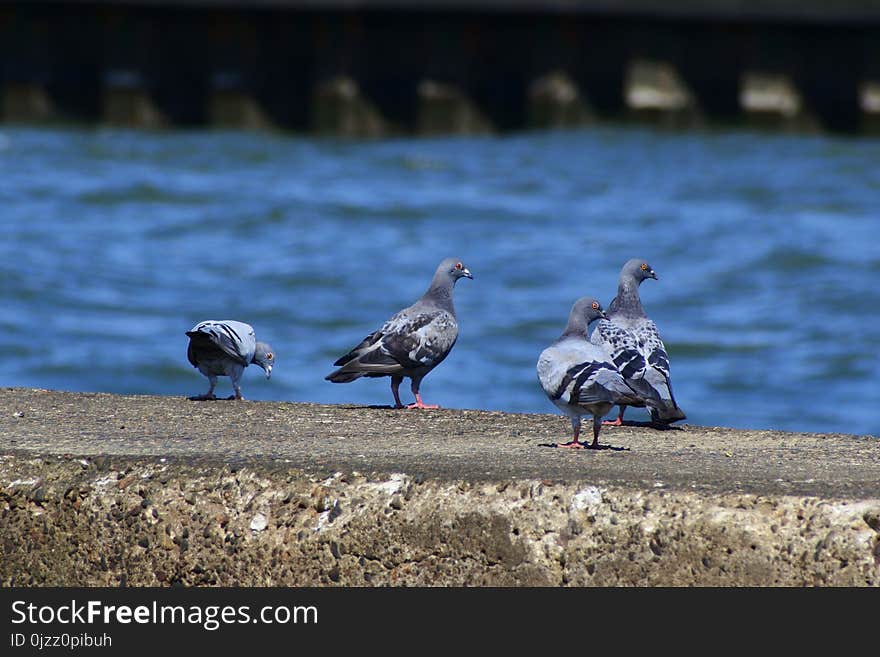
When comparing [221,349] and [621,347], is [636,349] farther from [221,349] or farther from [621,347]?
[221,349]

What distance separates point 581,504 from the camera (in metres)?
4.36

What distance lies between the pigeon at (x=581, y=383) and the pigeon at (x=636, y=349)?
38 centimetres

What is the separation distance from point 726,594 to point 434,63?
24.0 metres

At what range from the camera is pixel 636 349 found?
6.09 m

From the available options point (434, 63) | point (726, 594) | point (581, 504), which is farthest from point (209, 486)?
point (434, 63)

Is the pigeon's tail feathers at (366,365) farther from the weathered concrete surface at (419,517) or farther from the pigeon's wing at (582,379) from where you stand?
the weathered concrete surface at (419,517)

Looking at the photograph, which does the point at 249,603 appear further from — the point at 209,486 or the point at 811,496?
the point at 811,496

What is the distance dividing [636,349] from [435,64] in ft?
72.0

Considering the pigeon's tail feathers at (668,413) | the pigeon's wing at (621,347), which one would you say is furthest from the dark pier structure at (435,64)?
the pigeon's tail feathers at (668,413)

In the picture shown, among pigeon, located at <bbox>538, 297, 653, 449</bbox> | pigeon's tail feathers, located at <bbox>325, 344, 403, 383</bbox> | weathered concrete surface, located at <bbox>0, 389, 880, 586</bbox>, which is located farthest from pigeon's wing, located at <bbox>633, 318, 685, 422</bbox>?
pigeon's tail feathers, located at <bbox>325, 344, 403, 383</bbox>

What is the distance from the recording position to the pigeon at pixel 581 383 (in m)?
5.05

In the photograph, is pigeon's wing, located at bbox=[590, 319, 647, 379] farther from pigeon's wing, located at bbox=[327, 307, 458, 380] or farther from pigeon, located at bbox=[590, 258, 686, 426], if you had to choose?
pigeon's wing, located at bbox=[327, 307, 458, 380]

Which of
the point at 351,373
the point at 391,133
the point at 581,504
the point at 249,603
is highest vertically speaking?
the point at 391,133

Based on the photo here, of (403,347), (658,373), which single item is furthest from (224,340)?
(658,373)
